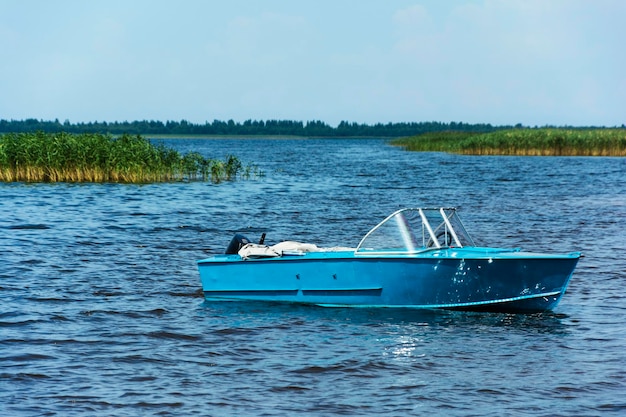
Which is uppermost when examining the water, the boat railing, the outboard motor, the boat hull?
the boat railing

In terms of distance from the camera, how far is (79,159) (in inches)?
1673

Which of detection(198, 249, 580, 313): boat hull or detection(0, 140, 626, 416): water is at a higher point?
detection(198, 249, 580, 313): boat hull

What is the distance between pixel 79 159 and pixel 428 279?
30417 mm

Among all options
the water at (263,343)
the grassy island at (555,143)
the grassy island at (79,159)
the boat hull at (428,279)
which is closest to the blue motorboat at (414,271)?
the boat hull at (428,279)

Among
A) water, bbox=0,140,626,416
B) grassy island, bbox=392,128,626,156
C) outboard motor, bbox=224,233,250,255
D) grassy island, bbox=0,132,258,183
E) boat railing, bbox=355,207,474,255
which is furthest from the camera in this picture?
grassy island, bbox=392,128,626,156

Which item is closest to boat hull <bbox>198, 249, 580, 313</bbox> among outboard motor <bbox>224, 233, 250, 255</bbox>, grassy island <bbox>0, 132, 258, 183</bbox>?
outboard motor <bbox>224, 233, 250, 255</bbox>

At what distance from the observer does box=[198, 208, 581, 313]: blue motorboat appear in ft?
47.9

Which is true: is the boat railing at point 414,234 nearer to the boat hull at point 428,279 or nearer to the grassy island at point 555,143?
the boat hull at point 428,279

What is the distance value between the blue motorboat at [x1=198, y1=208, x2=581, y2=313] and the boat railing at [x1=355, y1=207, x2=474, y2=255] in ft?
0.05

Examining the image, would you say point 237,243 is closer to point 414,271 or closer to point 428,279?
point 414,271

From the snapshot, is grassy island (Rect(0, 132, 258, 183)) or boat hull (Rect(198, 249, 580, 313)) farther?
grassy island (Rect(0, 132, 258, 183))

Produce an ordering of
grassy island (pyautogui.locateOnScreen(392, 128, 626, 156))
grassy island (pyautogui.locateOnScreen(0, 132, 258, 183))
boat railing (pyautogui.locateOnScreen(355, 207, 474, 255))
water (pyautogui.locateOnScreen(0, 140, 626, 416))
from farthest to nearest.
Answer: grassy island (pyautogui.locateOnScreen(392, 128, 626, 156))
grassy island (pyautogui.locateOnScreen(0, 132, 258, 183))
boat railing (pyautogui.locateOnScreen(355, 207, 474, 255))
water (pyautogui.locateOnScreen(0, 140, 626, 416))

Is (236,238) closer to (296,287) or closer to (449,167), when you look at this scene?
(296,287)

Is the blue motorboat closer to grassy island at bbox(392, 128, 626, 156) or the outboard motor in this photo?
the outboard motor
